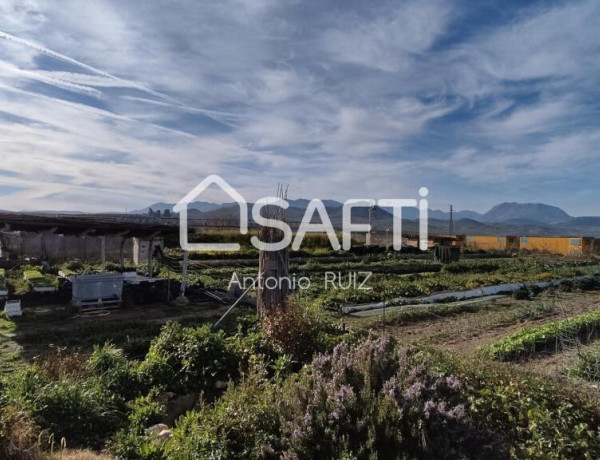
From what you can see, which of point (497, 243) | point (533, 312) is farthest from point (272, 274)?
point (497, 243)

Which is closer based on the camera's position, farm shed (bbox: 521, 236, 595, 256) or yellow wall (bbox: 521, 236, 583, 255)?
farm shed (bbox: 521, 236, 595, 256)

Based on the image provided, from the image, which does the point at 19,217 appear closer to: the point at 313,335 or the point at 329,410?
the point at 313,335

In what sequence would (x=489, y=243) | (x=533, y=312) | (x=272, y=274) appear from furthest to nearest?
(x=489, y=243), (x=533, y=312), (x=272, y=274)

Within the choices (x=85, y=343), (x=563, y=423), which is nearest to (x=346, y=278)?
(x=85, y=343)

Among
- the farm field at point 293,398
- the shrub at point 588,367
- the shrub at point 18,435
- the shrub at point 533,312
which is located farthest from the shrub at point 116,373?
the shrub at point 533,312

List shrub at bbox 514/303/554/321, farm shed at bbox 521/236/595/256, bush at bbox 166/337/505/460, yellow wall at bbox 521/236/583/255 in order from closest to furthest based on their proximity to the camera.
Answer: bush at bbox 166/337/505/460 → shrub at bbox 514/303/554/321 → farm shed at bbox 521/236/595/256 → yellow wall at bbox 521/236/583/255

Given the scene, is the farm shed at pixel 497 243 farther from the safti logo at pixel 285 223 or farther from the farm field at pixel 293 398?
the farm field at pixel 293 398

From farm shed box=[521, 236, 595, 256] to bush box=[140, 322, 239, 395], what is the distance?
35345mm

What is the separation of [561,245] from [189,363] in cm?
3760

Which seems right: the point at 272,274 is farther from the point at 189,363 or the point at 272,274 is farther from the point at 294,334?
the point at 189,363

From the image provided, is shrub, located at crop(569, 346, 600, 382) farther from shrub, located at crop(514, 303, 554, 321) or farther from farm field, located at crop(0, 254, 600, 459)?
shrub, located at crop(514, 303, 554, 321)

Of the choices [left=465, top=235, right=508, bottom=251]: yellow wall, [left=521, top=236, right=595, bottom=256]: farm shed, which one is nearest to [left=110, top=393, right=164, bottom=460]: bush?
[left=465, top=235, right=508, bottom=251]: yellow wall

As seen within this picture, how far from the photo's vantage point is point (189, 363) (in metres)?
4.41

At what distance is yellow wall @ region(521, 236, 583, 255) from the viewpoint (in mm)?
33156
